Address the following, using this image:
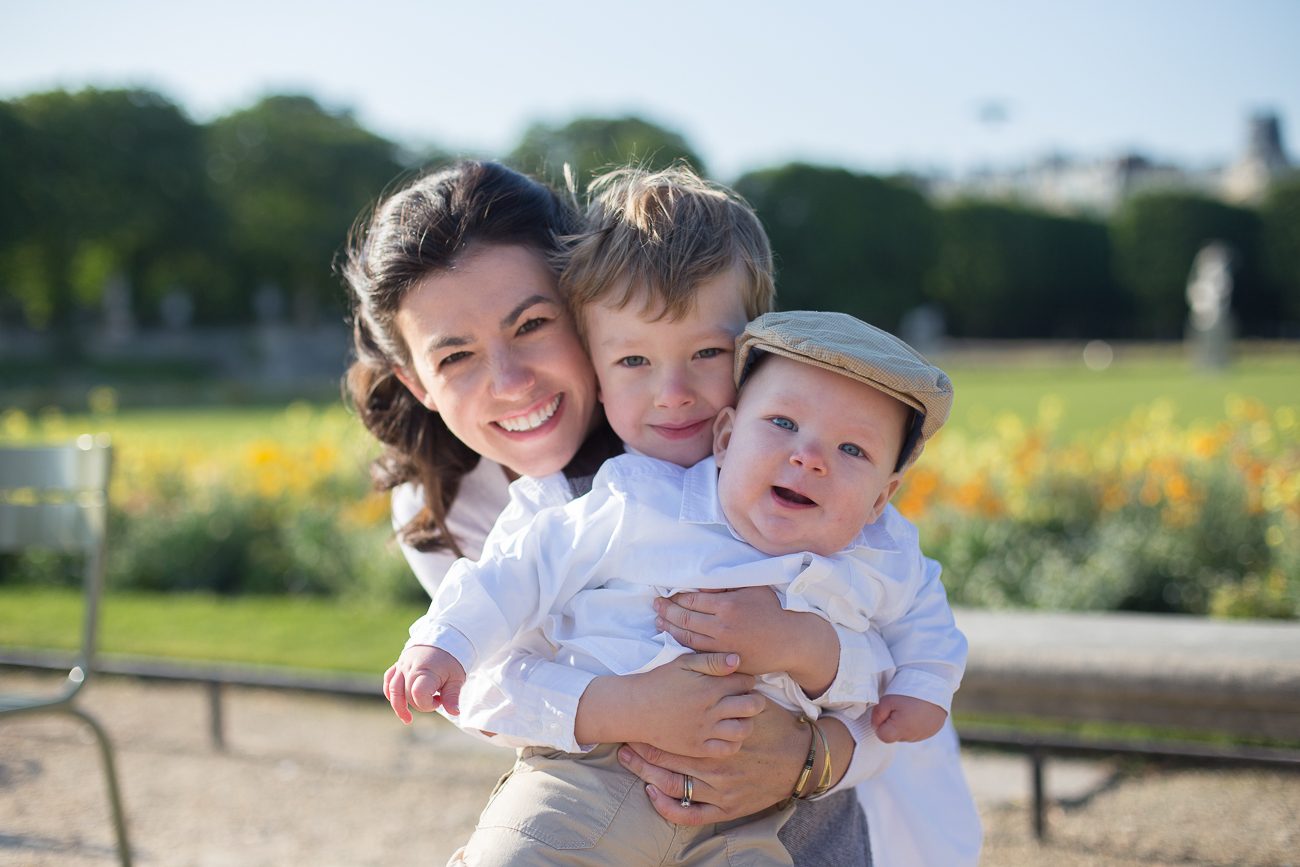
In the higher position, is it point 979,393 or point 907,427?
point 907,427

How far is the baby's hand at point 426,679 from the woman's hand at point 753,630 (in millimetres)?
372

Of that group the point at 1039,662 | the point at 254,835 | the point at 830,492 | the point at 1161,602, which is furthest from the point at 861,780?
the point at 1161,602

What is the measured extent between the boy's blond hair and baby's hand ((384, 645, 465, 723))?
74cm

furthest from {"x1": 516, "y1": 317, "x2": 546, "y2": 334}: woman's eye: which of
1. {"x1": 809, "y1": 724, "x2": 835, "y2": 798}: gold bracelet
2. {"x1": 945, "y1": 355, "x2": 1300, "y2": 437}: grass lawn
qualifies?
{"x1": 945, "y1": 355, "x2": 1300, "y2": 437}: grass lawn

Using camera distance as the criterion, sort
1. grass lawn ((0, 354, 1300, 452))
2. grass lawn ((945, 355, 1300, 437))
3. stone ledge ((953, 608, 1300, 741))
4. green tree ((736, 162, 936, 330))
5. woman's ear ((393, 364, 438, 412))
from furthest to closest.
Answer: green tree ((736, 162, 936, 330)) < grass lawn ((945, 355, 1300, 437)) < grass lawn ((0, 354, 1300, 452)) < stone ledge ((953, 608, 1300, 741)) < woman's ear ((393, 364, 438, 412))

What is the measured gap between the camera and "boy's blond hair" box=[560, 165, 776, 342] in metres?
1.84

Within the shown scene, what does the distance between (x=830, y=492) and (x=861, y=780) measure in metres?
0.60

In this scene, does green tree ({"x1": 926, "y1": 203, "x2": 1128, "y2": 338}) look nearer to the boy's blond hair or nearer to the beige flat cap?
the boy's blond hair

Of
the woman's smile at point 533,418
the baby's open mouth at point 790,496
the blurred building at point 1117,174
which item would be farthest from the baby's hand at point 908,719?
the blurred building at point 1117,174

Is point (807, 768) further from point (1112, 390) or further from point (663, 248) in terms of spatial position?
point (1112, 390)

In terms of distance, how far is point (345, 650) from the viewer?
5.26 metres

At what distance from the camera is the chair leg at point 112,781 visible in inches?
105

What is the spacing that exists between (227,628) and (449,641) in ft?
15.6

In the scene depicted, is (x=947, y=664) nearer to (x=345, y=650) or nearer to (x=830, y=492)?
(x=830, y=492)
